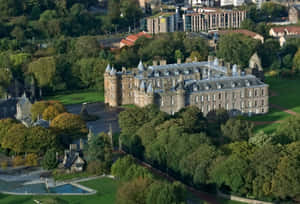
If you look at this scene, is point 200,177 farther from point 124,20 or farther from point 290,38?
point 124,20

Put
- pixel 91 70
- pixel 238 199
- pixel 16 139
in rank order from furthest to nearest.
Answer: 1. pixel 91 70
2. pixel 16 139
3. pixel 238 199

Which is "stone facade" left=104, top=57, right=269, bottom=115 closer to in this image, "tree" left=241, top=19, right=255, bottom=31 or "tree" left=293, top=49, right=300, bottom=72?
"tree" left=293, top=49, right=300, bottom=72

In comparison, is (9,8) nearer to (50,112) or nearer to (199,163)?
(50,112)

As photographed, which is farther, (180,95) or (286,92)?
(286,92)

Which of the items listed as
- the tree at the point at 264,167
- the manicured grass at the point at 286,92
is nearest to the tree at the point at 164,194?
the tree at the point at 264,167

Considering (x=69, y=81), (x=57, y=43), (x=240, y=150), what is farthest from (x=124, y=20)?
(x=240, y=150)

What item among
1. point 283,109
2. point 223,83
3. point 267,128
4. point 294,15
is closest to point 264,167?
point 267,128

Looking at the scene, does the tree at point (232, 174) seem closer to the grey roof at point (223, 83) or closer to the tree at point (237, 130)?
the tree at point (237, 130)
